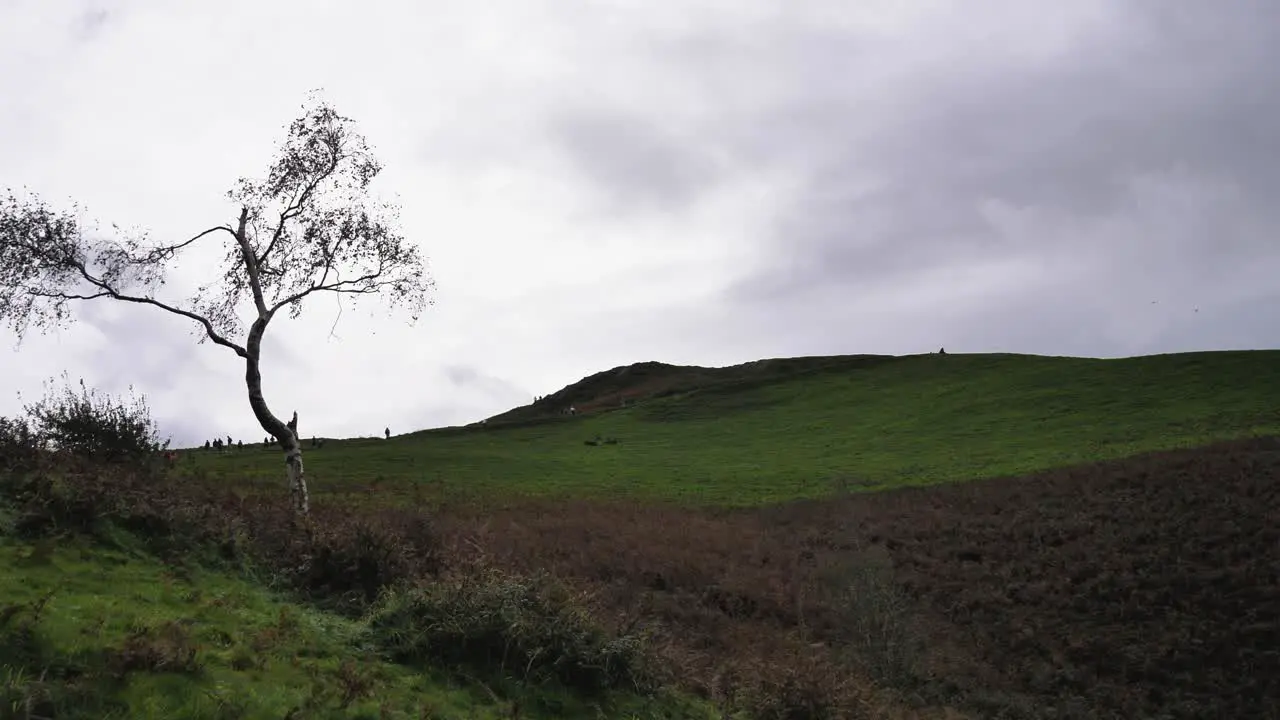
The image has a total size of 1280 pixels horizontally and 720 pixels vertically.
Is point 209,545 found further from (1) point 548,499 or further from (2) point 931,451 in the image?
(2) point 931,451

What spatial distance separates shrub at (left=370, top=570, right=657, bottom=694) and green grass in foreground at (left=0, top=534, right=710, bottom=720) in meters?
0.47

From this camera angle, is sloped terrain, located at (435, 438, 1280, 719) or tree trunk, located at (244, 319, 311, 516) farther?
tree trunk, located at (244, 319, 311, 516)

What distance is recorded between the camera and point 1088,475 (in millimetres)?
40562

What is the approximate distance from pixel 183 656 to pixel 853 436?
6228cm

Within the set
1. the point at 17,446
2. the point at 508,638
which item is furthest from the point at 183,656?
the point at 17,446

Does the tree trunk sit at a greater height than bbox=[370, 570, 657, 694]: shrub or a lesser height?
greater

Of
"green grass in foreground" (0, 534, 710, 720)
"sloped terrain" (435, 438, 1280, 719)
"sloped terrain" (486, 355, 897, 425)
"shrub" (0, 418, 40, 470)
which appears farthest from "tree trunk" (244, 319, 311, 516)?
"sloped terrain" (486, 355, 897, 425)

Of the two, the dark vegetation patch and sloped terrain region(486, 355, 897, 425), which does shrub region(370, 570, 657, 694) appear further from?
sloped terrain region(486, 355, 897, 425)

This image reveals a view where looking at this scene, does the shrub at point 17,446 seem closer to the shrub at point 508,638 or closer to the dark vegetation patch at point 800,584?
the dark vegetation patch at point 800,584

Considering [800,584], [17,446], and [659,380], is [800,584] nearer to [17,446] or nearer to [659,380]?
[17,446]

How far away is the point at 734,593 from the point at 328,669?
20.5 meters

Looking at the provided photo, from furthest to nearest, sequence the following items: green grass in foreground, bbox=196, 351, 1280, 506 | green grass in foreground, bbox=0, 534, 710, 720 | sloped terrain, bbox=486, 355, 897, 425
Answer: sloped terrain, bbox=486, 355, 897, 425
green grass in foreground, bbox=196, 351, 1280, 506
green grass in foreground, bbox=0, 534, 710, 720

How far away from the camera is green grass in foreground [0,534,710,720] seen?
9.34 meters

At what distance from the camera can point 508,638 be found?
44.7 feet
